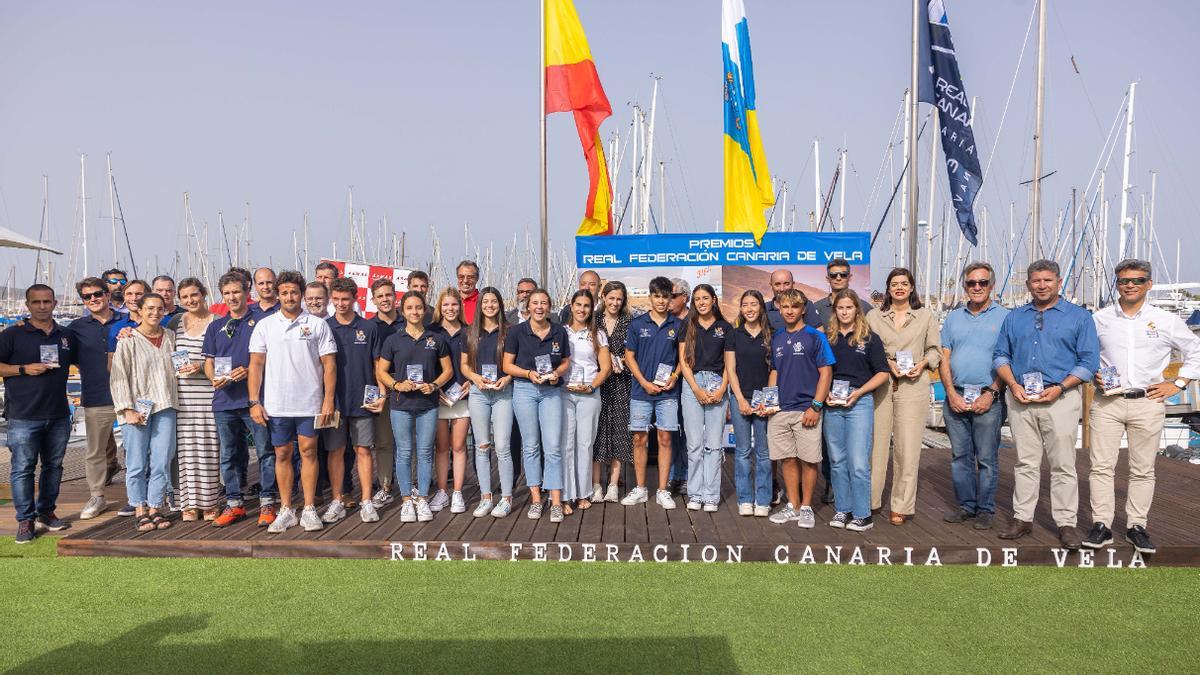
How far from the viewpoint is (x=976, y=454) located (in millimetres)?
5953

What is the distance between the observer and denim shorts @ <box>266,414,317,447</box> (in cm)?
571

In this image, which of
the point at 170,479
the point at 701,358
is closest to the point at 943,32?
the point at 701,358

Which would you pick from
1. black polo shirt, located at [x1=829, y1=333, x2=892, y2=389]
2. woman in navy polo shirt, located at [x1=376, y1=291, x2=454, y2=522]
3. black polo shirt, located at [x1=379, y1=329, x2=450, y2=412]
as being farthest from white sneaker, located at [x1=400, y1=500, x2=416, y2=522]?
black polo shirt, located at [x1=829, y1=333, x2=892, y2=389]

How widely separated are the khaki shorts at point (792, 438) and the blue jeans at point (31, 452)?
5.87 m

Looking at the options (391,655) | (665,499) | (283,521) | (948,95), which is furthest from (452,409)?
(948,95)

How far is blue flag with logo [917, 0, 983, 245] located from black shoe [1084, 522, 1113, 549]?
4.98m

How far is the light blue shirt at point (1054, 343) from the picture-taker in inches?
205

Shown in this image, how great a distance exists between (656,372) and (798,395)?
46.3 inches

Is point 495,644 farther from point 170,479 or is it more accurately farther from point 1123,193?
point 1123,193

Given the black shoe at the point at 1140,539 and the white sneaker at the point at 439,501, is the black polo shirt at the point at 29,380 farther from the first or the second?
the black shoe at the point at 1140,539

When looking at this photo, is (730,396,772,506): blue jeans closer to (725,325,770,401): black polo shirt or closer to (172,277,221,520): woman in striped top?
(725,325,770,401): black polo shirt

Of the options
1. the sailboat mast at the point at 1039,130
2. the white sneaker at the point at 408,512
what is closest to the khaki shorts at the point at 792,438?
the white sneaker at the point at 408,512

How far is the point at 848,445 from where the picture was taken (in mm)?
5797

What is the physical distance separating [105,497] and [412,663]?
5112mm
